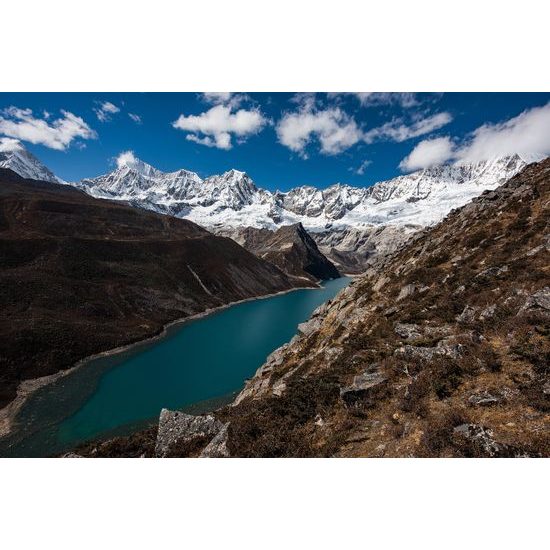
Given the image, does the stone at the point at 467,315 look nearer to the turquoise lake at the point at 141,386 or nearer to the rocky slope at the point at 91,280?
the turquoise lake at the point at 141,386

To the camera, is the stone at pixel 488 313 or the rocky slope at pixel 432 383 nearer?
the rocky slope at pixel 432 383

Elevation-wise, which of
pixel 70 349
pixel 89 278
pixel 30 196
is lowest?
pixel 70 349

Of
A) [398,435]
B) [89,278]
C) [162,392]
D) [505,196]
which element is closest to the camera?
[398,435]

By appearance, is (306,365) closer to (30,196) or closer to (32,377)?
(32,377)

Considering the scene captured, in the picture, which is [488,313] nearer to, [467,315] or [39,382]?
[467,315]

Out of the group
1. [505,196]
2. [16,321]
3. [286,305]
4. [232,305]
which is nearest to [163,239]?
[232,305]

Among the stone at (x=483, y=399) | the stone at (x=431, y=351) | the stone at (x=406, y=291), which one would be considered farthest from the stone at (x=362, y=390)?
the stone at (x=406, y=291)

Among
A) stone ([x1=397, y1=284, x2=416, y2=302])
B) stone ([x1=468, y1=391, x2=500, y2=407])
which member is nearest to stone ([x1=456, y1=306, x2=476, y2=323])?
stone ([x1=468, y1=391, x2=500, y2=407])

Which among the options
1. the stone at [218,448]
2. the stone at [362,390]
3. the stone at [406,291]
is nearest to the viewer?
the stone at [218,448]
